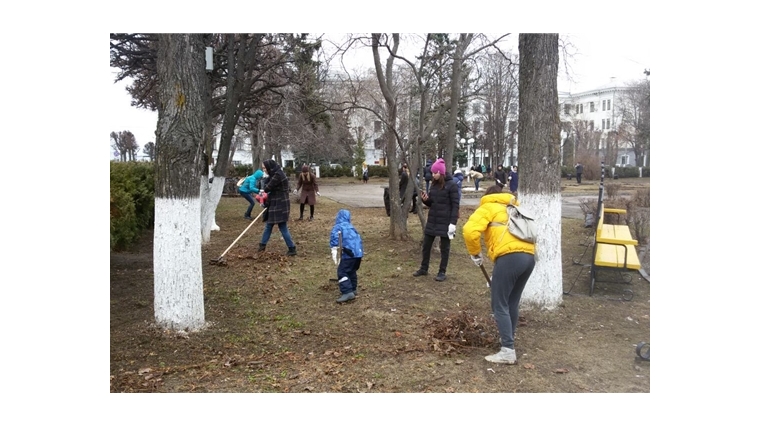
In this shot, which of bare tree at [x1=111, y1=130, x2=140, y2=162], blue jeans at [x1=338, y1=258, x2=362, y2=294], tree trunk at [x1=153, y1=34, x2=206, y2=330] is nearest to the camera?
tree trunk at [x1=153, y1=34, x2=206, y2=330]

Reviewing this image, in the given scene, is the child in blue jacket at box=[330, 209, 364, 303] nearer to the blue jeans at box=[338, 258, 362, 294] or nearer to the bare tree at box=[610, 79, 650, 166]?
the blue jeans at box=[338, 258, 362, 294]

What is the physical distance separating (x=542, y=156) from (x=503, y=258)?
65.8 inches

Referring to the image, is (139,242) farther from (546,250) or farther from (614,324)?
(614,324)

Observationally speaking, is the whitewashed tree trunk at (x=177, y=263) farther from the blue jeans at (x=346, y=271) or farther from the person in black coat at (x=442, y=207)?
the person in black coat at (x=442, y=207)

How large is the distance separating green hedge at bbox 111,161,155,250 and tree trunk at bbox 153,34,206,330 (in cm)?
279

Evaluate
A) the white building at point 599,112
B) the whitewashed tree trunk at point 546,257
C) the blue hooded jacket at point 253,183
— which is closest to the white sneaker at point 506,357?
the whitewashed tree trunk at point 546,257

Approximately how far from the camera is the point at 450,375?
392cm

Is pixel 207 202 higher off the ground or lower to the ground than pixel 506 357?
higher

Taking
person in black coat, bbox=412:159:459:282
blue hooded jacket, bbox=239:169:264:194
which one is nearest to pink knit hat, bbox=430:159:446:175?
person in black coat, bbox=412:159:459:282

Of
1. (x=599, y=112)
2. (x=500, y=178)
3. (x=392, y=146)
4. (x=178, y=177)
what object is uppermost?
(x=599, y=112)

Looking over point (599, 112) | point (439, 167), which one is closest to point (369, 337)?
point (439, 167)

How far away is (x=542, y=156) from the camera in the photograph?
5227 millimetres

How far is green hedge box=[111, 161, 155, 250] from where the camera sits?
7082mm

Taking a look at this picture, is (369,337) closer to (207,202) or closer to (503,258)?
(503,258)
